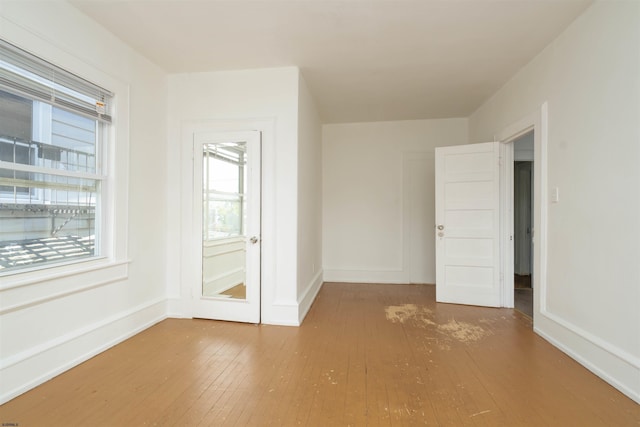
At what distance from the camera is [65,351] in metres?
2.21

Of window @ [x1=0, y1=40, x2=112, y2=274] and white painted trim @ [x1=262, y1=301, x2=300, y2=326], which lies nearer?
window @ [x1=0, y1=40, x2=112, y2=274]

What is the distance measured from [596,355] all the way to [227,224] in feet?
11.3

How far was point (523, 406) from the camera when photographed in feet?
5.99

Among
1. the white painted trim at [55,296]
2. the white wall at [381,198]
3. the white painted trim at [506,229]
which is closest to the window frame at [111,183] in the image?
the white painted trim at [55,296]

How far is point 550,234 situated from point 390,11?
248 cm

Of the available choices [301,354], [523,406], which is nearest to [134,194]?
[301,354]

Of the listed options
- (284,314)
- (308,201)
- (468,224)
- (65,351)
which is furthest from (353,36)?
(65,351)

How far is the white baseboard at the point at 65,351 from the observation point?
74.2 inches

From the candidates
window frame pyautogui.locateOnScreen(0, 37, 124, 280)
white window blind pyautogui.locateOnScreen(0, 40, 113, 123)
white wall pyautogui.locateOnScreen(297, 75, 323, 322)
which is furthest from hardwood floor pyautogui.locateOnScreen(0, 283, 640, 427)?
white window blind pyautogui.locateOnScreen(0, 40, 113, 123)

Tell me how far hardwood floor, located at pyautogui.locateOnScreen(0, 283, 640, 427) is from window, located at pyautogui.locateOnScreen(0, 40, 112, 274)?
982mm

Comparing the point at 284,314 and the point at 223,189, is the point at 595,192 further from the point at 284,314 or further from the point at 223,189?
the point at 223,189

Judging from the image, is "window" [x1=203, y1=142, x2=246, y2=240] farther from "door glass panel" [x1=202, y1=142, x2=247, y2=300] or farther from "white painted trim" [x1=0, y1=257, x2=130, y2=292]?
"white painted trim" [x1=0, y1=257, x2=130, y2=292]

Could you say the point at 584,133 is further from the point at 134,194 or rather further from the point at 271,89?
the point at 134,194

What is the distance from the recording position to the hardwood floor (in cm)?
172
